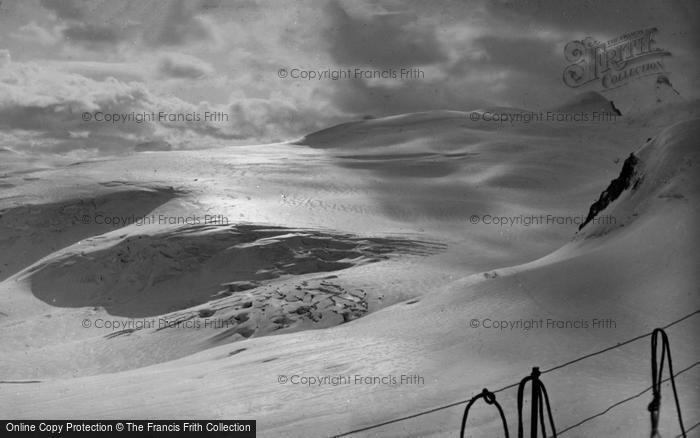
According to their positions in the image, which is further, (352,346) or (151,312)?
(151,312)

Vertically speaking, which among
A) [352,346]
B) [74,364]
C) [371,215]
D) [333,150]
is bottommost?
[74,364]

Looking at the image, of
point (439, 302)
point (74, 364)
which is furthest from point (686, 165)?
point (74, 364)

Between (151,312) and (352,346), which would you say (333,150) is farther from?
(352,346)

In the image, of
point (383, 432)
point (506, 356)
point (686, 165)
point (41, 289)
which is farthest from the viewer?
point (41, 289)

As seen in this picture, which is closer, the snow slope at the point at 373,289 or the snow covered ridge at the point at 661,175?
the snow slope at the point at 373,289

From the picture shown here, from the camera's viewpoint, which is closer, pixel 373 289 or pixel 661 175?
pixel 661 175

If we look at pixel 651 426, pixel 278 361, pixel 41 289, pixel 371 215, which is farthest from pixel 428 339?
pixel 371 215

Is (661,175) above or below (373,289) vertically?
above

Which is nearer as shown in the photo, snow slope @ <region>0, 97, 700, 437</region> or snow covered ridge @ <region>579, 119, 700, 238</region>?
snow slope @ <region>0, 97, 700, 437</region>

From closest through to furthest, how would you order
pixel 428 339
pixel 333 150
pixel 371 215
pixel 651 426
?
pixel 651 426, pixel 428 339, pixel 371 215, pixel 333 150

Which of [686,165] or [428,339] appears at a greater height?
[686,165]

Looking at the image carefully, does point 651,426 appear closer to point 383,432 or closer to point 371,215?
point 383,432
